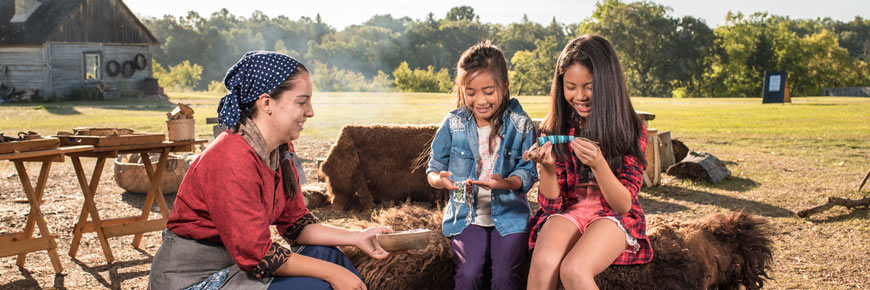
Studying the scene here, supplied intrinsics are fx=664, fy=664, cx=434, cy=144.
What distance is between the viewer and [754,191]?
765 centimetres

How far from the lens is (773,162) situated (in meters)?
9.80

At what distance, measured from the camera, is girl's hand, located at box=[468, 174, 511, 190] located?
3145 millimetres

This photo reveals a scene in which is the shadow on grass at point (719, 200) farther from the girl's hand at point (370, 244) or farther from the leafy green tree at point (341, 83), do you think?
the leafy green tree at point (341, 83)

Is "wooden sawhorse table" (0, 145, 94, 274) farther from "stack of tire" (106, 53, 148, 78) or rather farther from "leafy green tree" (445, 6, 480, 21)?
"leafy green tree" (445, 6, 480, 21)

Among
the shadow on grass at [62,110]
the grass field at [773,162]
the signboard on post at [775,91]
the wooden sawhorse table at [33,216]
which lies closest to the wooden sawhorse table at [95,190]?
the wooden sawhorse table at [33,216]

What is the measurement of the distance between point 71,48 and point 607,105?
29.3 metres

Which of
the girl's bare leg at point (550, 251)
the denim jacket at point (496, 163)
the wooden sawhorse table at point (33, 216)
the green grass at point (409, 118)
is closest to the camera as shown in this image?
the girl's bare leg at point (550, 251)

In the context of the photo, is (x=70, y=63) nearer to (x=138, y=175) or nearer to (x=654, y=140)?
(x=138, y=175)

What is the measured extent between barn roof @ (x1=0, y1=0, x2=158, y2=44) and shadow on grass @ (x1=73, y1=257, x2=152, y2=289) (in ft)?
82.4

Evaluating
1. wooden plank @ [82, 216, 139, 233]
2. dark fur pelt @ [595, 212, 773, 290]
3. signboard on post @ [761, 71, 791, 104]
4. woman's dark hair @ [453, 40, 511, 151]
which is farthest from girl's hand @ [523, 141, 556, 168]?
signboard on post @ [761, 71, 791, 104]

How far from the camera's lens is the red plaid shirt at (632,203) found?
308 centimetres

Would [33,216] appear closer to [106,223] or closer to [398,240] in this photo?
[106,223]

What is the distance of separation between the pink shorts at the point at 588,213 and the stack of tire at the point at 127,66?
29.4 meters

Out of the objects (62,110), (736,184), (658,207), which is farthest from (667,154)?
(62,110)
